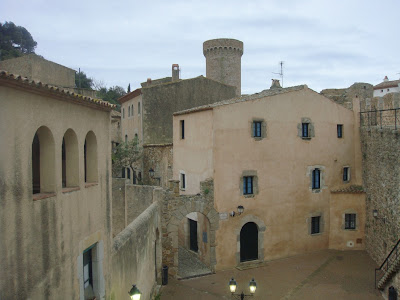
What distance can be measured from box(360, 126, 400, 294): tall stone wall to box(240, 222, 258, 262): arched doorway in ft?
20.1

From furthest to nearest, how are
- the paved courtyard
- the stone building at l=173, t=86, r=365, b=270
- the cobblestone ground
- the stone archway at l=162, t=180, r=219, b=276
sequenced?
the stone building at l=173, t=86, r=365, b=270 < the cobblestone ground < the stone archway at l=162, t=180, r=219, b=276 < the paved courtyard

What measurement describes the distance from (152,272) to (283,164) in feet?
29.9

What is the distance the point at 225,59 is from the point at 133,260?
35.7m

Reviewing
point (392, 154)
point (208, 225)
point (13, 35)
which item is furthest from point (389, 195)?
point (13, 35)

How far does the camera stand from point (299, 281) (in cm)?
1655

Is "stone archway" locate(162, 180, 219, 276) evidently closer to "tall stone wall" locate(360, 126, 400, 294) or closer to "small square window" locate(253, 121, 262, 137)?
"small square window" locate(253, 121, 262, 137)

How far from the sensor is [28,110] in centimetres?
543

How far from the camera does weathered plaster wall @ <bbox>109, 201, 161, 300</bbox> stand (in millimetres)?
8852

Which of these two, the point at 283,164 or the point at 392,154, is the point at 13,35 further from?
the point at 392,154

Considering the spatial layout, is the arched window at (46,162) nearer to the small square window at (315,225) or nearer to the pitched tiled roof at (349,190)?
the small square window at (315,225)

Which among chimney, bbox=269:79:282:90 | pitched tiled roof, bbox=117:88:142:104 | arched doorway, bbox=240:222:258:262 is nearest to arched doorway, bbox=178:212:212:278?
arched doorway, bbox=240:222:258:262

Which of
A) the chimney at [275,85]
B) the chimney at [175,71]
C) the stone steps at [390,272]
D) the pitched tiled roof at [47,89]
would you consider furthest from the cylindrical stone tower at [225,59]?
the pitched tiled roof at [47,89]

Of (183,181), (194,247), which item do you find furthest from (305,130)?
(194,247)

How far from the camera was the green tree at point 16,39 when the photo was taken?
44.5 meters
